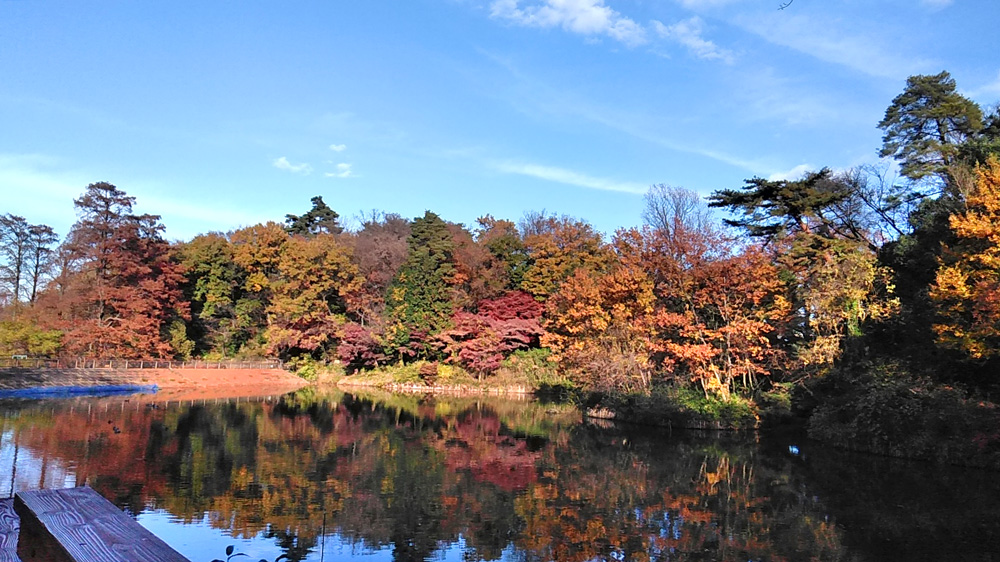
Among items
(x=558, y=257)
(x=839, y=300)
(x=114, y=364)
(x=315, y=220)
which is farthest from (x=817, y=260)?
(x=315, y=220)

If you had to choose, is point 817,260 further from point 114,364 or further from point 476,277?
point 114,364

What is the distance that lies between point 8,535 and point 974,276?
61.5 feet

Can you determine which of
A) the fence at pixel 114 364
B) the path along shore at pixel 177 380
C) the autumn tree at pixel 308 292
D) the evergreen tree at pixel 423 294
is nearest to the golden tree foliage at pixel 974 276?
the evergreen tree at pixel 423 294

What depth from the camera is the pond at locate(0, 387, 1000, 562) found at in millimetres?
8594

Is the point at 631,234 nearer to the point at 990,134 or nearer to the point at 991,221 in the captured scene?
the point at 991,221

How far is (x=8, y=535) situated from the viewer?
3.63 m

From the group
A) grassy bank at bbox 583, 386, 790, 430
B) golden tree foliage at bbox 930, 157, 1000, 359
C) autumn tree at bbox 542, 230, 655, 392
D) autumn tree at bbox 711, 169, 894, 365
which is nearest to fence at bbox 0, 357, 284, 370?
autumn tree at bbox 542, 230, 655, 392

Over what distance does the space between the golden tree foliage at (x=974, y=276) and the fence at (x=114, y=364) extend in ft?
119

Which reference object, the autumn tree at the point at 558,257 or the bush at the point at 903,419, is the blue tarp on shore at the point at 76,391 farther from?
the bush at the point at 903,419

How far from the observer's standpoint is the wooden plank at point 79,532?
94.1 inches

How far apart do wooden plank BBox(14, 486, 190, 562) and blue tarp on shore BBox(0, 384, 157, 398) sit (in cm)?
2982

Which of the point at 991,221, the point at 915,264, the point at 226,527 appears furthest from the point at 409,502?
the point at 915,264

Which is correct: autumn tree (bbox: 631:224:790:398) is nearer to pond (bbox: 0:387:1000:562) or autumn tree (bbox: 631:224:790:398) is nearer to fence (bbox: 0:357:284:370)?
pond (bbox: 0:387:1000:562)

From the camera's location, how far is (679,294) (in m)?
23.3
